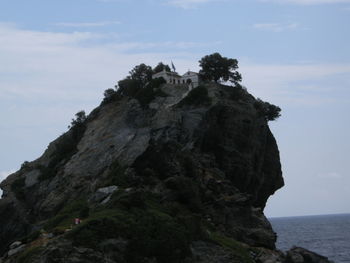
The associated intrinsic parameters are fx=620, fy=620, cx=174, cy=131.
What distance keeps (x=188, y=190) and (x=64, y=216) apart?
41.9ft

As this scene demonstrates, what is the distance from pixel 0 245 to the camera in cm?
8338

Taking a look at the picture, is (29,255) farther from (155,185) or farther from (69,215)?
(155,185)

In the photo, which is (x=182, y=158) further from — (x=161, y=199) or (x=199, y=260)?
(x=199, y=260)

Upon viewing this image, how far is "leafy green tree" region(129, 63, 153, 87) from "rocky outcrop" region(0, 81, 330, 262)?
7.70 m

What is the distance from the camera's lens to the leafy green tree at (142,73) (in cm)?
9812

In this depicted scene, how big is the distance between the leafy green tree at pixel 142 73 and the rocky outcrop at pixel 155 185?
7.70 m

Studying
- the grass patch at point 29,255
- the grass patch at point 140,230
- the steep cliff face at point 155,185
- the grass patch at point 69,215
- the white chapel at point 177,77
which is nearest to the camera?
the grass patch at point 29,255

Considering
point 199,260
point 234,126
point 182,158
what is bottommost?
point 199,260

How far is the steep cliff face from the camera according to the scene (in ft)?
161

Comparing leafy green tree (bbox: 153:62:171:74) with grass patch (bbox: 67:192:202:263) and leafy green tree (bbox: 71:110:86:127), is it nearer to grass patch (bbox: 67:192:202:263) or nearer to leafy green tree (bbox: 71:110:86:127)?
leafy green tree (bbox: 71:110:86:127)

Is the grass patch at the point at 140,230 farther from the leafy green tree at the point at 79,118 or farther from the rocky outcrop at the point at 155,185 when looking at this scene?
the leafy green tree at the point at 79,118

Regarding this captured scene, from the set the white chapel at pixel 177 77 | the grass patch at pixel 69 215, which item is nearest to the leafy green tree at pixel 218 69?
the white chapel at pixel 177 77

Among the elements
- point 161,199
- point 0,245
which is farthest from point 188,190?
point 0,245

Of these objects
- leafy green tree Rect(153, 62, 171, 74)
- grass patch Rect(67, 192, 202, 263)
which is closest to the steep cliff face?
grass patch Rect(67, 192, 202, 263)
